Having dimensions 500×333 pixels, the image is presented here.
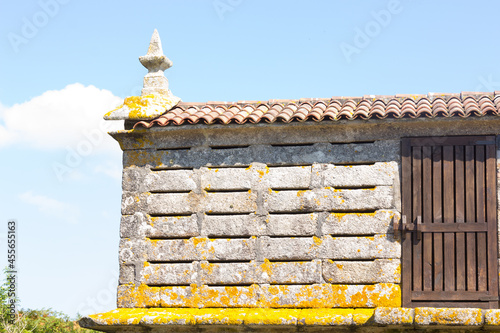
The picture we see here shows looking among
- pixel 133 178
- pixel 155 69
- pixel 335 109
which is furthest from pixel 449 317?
pixel 155 69

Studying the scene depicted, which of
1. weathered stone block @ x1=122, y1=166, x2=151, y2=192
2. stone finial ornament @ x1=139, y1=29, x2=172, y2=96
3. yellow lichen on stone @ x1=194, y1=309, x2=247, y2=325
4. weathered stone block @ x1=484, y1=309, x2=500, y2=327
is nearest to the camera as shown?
weathered stone block @ x1=484, y1=309, x2=500, y2=327

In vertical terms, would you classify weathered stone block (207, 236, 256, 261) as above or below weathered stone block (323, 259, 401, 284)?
above

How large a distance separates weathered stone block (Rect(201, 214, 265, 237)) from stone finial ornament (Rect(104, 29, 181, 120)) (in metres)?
1.57

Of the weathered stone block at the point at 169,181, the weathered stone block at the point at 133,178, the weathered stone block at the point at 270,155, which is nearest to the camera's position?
the weathered stone block at the point at 270,155

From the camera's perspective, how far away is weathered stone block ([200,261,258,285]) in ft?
24.1

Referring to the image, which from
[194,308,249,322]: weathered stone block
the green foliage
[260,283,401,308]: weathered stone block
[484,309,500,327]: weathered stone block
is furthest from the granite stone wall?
the green foliage

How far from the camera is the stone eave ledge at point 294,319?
6633 mm

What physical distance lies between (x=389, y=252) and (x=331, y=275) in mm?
725

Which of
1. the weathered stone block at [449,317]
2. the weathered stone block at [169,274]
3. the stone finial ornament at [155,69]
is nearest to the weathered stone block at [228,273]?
the weathered stone block at [169,274]

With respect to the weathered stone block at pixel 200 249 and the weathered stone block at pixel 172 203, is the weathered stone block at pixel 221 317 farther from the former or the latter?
the weathered stone block at pixel 172 203

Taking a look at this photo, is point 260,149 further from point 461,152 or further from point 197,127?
point 461,152

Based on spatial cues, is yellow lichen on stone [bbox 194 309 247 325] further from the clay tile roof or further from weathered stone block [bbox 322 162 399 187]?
the clay tile roof

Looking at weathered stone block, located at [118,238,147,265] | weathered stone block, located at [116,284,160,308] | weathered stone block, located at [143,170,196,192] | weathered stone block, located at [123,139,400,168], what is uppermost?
weathered stone block, located at [123,139,400,168]

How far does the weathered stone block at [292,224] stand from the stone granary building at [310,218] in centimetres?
1
